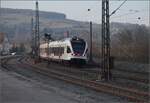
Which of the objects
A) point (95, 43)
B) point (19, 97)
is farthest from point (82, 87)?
point (95, 43)

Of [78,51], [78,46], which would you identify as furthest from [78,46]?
[78,51]

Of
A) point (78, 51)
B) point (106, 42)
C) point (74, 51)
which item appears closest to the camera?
point (106, 42)

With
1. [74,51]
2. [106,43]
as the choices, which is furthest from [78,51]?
[106,43]

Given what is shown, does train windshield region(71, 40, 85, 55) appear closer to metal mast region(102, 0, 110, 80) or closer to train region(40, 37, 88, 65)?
train region(40, 37, 88, 65)

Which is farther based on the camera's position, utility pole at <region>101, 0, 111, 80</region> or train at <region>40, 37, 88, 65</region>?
train at <region>40, 37, 88, 65</region>

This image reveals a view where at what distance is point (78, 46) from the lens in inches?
1748

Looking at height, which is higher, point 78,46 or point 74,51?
point 78,46

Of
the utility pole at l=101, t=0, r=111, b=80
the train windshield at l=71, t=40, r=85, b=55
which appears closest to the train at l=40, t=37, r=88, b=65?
the train windshield at l=71, t=40, r=85, b=55

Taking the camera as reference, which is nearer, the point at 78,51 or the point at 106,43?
the point at 106,43

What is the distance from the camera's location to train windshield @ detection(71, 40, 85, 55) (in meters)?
44.2

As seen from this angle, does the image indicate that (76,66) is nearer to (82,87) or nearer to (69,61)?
(69,61)

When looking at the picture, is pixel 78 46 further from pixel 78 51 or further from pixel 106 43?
pixel 106 43

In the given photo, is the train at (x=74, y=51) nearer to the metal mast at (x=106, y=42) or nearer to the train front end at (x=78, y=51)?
the train front end at (x=78, y=51)

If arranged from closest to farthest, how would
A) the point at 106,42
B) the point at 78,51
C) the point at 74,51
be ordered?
the point at 106,42
the point at 74,51
the point at 78,51
